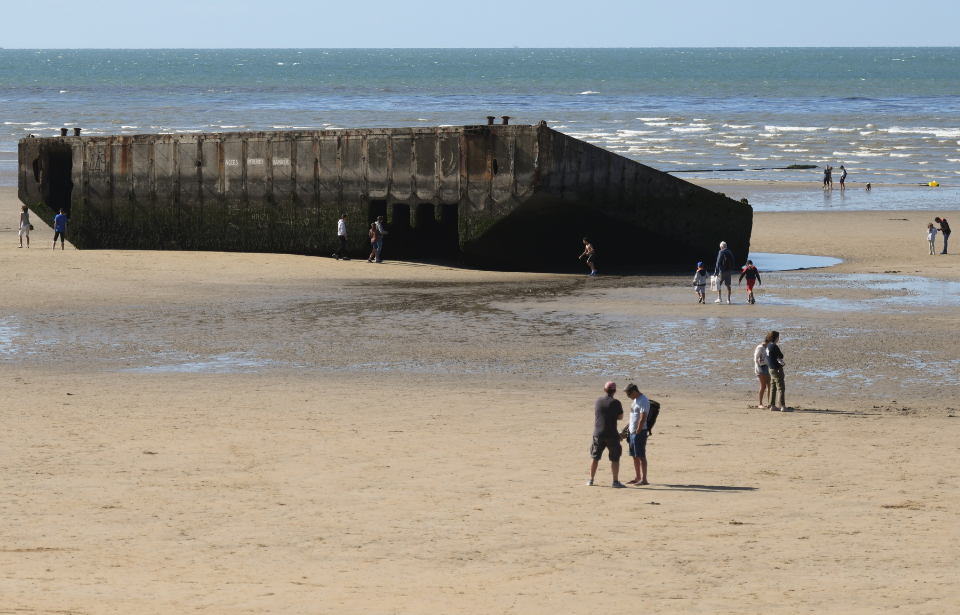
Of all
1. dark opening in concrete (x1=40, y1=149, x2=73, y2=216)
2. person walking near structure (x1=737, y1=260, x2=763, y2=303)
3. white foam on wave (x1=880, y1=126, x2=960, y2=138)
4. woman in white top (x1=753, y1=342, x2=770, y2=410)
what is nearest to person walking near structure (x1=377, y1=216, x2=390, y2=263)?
person walking near structure (x1=737, y1=260, x2=763, y2=303)

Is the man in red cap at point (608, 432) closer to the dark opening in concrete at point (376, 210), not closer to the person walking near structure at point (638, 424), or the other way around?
the person walking near structure at point (638, 424)

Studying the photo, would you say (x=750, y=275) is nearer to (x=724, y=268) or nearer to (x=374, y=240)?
(x=724, y=268)

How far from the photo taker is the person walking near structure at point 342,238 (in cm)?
2962

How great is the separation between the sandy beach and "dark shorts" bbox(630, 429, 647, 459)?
38 cm

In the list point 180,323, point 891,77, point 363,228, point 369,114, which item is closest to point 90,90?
point 369,114

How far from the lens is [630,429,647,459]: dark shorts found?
11.3 m

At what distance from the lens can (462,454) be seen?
12562 mm

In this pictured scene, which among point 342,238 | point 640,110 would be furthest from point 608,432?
point 640,110

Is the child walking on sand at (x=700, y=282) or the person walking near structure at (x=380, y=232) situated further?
the person walking near structure at (x=380, y=232)

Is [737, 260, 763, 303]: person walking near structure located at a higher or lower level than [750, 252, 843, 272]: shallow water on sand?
higher

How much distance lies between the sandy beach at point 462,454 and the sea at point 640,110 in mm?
25873

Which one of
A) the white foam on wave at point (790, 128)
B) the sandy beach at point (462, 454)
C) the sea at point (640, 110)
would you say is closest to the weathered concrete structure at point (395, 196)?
the sandy beach at point (462, 454)

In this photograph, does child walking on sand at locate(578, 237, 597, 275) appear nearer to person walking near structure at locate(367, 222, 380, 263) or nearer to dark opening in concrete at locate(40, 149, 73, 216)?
person walking near structure at locate(367, 222, 380, 263)

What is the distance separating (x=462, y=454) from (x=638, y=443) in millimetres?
2196
